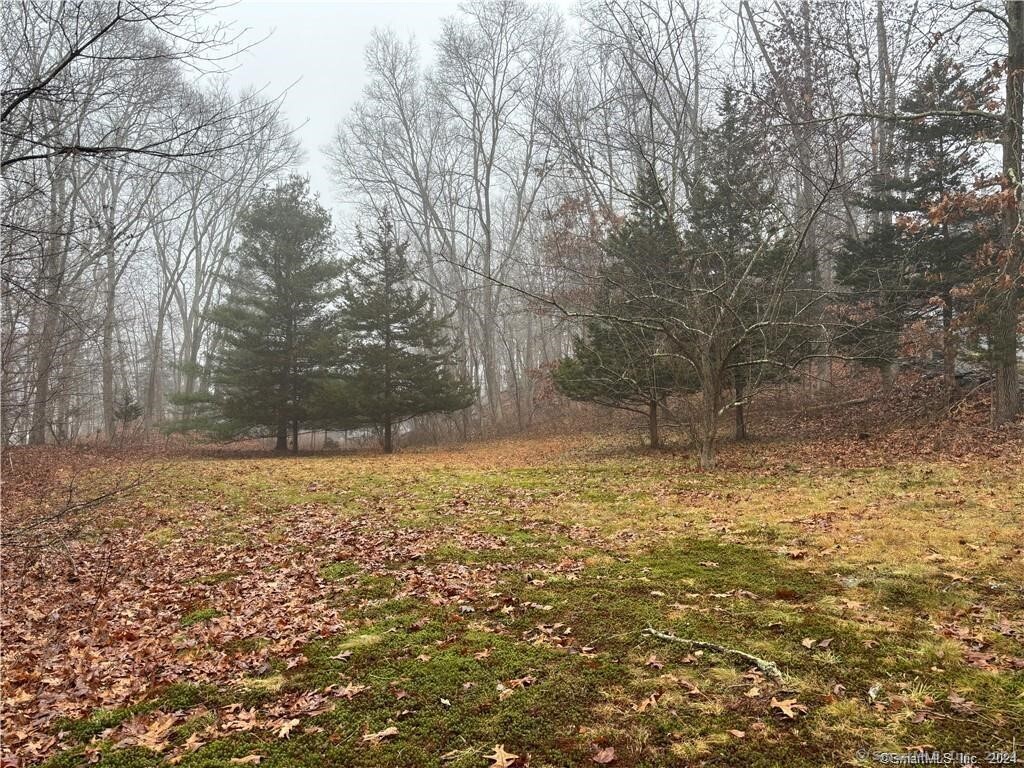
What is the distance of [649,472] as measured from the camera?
Result: 11.4 m

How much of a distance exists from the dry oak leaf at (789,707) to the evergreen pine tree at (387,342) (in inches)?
700

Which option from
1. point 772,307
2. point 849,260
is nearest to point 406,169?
point 849,260

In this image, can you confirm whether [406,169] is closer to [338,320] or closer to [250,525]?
[338,320]

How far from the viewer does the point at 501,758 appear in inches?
107

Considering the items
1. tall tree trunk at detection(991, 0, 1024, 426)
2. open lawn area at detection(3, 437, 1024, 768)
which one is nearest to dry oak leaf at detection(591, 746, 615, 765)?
A: open lawn area at detection(3, 437, 1024, 768)

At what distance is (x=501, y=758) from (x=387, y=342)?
18.3 m

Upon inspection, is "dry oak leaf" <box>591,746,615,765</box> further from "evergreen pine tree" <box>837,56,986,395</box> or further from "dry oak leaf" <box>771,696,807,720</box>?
"evergreen pine tree" <box>837,56,986,395</box>

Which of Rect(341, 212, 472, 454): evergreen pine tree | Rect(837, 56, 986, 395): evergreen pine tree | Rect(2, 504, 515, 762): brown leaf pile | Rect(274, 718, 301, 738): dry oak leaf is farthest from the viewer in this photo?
Rect(341, 212, 472, 454): evergreen pine tree

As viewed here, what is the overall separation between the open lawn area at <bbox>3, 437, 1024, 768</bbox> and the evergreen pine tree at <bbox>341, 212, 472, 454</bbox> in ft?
38.6

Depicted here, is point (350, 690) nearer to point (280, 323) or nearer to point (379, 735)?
point (379, 735)

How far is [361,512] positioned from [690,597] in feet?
17.9

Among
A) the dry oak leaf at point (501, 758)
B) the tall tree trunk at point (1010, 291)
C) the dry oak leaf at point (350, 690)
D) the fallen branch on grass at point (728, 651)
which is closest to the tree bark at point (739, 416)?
the tall tree trunk at point (1010, 291)

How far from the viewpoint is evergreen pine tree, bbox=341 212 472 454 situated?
20.0 metres

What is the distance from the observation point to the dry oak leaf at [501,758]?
2.68m
